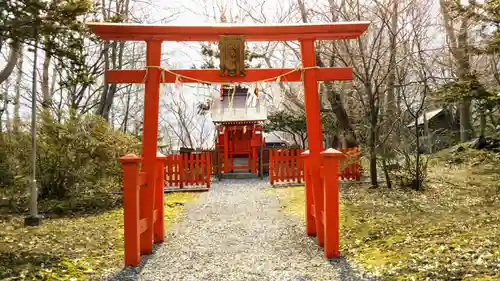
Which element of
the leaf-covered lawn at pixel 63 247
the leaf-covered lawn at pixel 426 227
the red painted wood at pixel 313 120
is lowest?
the leaf-covered lawn at pixel 63 247

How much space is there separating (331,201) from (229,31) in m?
2.69

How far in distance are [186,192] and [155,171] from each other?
6.21 m

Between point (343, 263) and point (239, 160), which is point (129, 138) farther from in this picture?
point (239, 160)

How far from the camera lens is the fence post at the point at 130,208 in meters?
4.23

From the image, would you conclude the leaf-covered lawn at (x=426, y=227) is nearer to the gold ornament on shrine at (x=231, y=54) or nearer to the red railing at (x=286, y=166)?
the red railing at (x=286, y=166)

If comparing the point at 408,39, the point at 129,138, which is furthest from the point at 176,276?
the point at 408,39

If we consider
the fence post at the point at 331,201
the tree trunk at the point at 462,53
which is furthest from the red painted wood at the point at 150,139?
the tree trunk at the point at 462,53

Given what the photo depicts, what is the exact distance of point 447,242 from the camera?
14.2 ft

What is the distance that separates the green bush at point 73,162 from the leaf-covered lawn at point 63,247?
1125 mm

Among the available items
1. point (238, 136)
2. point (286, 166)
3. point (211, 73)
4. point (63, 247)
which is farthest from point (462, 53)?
point (63, 247)

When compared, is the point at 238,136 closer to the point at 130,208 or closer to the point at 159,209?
the point at 159,209

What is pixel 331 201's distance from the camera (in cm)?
442

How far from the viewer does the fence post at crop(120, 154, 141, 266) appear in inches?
167

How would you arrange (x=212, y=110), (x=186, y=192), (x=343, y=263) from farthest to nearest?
(x=212, y=110), (x=186, y=192), (x=343, y=263)
